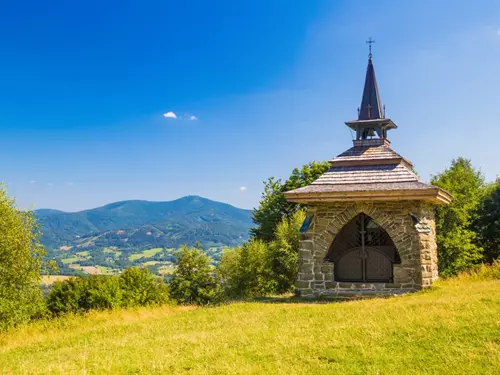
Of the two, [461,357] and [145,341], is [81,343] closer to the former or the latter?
[145,341]

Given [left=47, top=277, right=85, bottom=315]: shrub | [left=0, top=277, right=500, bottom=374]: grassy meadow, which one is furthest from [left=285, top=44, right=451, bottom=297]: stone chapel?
[left=47, top=277, right=85, bottom=315]: shrub

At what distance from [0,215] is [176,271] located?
17.4 meters

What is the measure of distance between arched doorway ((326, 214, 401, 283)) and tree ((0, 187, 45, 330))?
12.9m

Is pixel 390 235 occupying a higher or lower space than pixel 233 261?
higher

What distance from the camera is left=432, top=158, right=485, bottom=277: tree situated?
24578 millimetres

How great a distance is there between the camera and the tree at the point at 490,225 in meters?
26.0

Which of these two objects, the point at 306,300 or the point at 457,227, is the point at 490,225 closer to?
the point at 457,227

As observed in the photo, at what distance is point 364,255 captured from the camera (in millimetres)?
18203

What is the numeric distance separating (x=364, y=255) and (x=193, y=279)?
1947 cm

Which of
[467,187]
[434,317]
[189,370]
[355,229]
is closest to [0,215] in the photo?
[355,229]

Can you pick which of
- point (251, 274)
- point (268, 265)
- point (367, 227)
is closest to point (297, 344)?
point (367, 227)

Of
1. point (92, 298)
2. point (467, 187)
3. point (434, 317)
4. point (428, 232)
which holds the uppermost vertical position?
point (467, 187)

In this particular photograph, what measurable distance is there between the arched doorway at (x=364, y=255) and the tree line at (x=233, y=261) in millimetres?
7102

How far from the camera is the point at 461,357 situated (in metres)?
7.11
